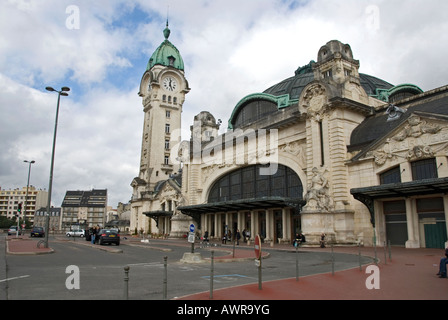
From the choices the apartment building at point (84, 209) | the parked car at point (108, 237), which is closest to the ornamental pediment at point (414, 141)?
the parked car at point (108, 237)

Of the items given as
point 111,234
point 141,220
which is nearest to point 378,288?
point 111,234

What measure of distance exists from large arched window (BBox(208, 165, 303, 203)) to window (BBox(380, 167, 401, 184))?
8816 millimetres

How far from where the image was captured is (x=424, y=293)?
9266 mm

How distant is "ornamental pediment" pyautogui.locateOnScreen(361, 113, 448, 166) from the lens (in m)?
24.9

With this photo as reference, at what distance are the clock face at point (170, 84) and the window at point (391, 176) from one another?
57.3m

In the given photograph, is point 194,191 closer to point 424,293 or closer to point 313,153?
point 313,153

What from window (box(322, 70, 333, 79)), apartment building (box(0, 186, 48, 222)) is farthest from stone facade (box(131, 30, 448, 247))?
apartment building (box(0, 186, 48, 222))

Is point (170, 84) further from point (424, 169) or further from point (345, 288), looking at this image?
point (345, 288)

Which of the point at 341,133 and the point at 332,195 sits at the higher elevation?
the point at 341,133

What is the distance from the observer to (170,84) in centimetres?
7794

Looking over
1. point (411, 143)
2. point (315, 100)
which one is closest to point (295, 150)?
point (315, 100)

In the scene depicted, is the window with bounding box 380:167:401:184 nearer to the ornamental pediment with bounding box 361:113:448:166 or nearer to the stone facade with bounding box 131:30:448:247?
the stone facade with bounding box 131:30:448:247

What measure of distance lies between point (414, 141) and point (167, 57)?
63.4 metres
